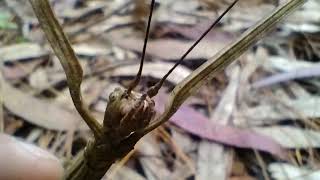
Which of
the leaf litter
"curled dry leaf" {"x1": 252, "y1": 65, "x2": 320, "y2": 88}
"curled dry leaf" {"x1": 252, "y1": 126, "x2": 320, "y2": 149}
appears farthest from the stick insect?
"curled dry leaf" {"x1": 252, "y1": 65, "x2": 320, "y2": 88}

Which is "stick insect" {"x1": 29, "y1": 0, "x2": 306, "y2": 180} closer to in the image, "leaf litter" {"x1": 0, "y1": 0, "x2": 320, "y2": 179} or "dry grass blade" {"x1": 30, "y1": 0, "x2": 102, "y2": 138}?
"dry grass blade" {"x1": 30, "y1": 0, "x2": 102, "y2": 138}

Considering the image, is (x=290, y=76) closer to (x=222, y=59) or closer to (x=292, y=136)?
(x=292, y=136)

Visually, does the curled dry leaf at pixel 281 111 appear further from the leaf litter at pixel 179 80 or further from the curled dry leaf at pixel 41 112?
the curled dry leaf at pixel 41 112

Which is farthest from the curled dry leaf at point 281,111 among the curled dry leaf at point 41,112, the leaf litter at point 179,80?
the curled dry leaf at point 41,112

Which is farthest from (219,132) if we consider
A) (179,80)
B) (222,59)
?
(222,59)

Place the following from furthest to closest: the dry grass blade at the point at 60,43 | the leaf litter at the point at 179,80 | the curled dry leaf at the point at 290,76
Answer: the curled dry leaf at the point at 290,76 < the leaf litter at the point at 179,80 < the dry grass blade at the point at 60,43

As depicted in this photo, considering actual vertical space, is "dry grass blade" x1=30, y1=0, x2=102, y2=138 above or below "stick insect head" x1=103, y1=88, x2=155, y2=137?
above

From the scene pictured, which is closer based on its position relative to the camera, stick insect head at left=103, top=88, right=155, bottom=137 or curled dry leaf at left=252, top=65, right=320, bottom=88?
stick insect head at left=103, top=88, right=155, bottom=137
